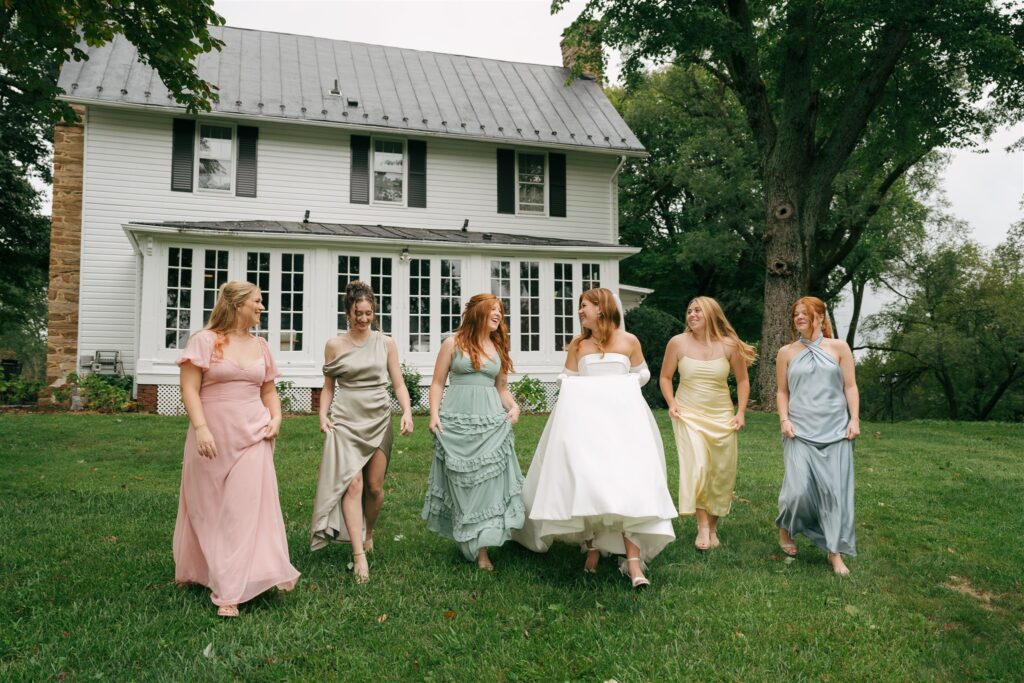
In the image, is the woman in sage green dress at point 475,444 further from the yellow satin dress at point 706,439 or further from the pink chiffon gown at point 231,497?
the yellow satin dress at point 706,439

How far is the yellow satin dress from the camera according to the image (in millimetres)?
5941

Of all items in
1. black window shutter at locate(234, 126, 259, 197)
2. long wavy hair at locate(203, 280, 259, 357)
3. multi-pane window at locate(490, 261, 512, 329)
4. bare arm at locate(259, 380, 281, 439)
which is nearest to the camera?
long wavy hair at locate(203, 280, 259, 357)

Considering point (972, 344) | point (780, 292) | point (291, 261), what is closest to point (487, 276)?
point (291, 261)

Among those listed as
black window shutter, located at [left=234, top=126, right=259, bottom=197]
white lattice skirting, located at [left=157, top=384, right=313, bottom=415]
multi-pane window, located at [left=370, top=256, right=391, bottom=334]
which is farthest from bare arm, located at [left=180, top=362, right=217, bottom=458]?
black window shutter, located at [left=234, top=126, right=259, bottom=197]

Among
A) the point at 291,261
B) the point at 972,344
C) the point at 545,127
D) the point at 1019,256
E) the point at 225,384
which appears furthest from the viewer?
the point at 1019,256

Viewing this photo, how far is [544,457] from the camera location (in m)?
5.16

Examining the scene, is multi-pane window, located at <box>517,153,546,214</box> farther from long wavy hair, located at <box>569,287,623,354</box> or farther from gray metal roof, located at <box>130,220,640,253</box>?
long wavy hair, located at <box>569,287,623,354</box>

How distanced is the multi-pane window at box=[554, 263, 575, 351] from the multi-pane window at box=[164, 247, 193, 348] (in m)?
7.71

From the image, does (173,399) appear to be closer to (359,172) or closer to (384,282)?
(384,282)

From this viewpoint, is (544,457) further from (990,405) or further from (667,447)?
(990,405)

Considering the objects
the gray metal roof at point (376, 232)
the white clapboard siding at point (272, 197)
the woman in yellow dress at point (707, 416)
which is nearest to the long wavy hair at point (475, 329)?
the woman in yellow dress at point (707, 416)

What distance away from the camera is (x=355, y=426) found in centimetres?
518

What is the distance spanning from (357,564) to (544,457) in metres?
1.43

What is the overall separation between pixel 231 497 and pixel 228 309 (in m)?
1.10
